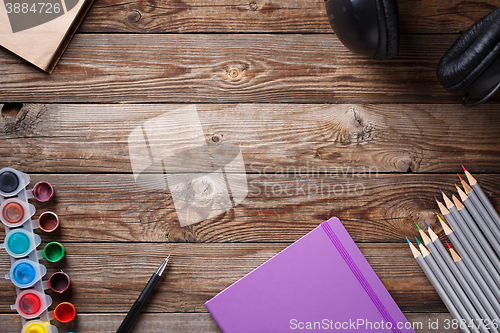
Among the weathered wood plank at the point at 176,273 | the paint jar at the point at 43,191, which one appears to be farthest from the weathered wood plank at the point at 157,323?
the paint jar at the point at 43,191

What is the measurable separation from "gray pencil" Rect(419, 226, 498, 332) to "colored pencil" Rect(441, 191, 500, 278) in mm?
47

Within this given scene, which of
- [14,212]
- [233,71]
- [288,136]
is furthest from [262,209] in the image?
[14,212]

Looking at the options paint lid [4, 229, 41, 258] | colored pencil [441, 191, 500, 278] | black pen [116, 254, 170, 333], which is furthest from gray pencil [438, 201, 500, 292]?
paint lid [4, 229, 41, 258]

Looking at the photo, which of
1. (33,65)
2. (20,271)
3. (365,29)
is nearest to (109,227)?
(20,271)

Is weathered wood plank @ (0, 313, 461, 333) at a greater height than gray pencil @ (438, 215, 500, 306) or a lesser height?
lesser

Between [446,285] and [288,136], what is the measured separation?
0.46m

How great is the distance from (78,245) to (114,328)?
7.6 inches

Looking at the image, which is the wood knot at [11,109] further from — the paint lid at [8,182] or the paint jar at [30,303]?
the paint jar at [30,303]

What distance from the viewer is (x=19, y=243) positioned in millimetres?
657

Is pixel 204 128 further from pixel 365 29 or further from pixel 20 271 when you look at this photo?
pixel 20 271

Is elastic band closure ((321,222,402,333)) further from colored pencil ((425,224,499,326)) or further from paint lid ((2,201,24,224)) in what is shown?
paint lid ((2,201,24,224))

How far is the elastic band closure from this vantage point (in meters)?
0.67

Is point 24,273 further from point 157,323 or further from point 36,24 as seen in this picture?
point 36,24

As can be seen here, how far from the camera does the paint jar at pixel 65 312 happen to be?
656 mm
